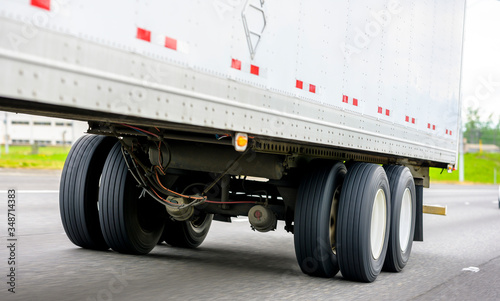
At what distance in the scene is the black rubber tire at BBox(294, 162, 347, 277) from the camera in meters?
6.43

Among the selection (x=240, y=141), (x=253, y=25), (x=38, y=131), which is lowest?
(x=240, y=141)

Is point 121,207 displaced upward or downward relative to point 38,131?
downward

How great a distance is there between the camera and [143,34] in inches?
141

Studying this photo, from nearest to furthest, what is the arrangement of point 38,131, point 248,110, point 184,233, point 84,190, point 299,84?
point 248,110, point 299,84, point 84,190, point 184,233, point 38,131

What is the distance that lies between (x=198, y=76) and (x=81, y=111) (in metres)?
0.76

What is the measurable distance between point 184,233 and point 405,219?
289cm

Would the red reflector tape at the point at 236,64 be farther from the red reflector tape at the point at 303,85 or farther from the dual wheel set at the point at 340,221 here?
the dual wheel set at the point at 340,221

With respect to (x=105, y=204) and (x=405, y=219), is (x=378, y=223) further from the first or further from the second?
(x=105, y=204)

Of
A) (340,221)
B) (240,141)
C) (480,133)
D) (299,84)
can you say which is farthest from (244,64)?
(480,133)

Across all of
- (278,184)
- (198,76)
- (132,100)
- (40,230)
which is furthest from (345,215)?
(40,230)

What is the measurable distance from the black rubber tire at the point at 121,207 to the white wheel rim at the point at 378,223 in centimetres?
262

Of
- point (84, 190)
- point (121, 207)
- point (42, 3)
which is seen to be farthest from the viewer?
point (84, 190)

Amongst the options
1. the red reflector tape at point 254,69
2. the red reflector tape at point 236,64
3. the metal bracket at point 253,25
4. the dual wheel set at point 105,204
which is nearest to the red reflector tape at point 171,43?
the red reflector tape at point 236,64

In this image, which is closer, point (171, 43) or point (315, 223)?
point (171, 43)
